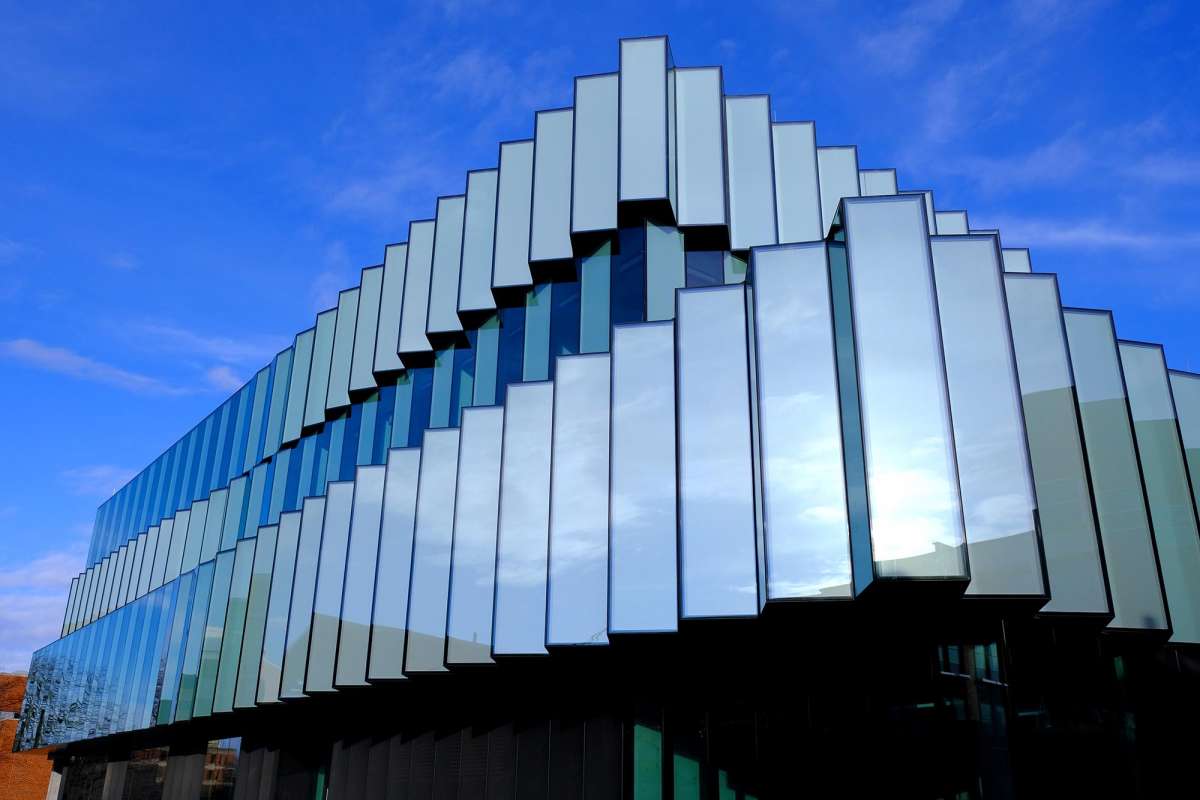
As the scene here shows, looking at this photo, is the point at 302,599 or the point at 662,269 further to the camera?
the point at 302,599

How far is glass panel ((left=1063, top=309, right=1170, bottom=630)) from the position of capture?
16.5 metres

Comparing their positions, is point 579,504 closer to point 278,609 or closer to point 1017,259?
point 278,609

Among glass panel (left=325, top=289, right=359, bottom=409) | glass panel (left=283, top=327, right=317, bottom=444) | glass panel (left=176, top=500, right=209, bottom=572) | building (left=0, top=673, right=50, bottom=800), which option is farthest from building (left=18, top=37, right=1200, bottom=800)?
building (left=0, top=673, right=50, bottom=800)

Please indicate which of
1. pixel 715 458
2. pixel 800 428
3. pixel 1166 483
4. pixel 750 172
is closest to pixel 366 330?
pixel 750 172

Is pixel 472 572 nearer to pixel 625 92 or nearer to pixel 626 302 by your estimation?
pixel 626 302

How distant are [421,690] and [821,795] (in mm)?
9951

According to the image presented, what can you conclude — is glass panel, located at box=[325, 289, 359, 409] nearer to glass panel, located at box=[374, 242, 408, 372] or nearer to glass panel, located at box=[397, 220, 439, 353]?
glass panel, located at box=[374, 242, 408, 372]

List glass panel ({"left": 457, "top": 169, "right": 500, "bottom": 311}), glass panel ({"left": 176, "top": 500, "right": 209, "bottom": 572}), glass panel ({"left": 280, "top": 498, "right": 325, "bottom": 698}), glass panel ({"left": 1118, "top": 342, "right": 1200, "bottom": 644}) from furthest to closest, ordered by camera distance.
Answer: glass panel ({"left": 176, "top": 500, "right": 209, "bottom": 572}) → glass panel ({"left": 280, "top": 498, "right": 325, "bottom": 698}) → glass panel ({"left": 457, "top": 169, "right": 500, "bottom": 311}) → glass panel ({"left": 1118, "top": 342, "right": 1200, "bottom": 644})

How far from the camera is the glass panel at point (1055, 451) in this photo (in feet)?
48.2

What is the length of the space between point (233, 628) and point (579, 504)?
52.0 feet

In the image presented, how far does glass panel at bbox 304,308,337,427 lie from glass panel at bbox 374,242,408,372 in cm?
335

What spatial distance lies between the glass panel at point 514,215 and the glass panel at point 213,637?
14.5 m

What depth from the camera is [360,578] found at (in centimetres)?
2311

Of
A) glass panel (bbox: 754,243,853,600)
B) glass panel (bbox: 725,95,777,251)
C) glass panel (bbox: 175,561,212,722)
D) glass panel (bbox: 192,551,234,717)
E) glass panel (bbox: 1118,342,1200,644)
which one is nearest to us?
glass panel (bbox: 754,243,853,600)
